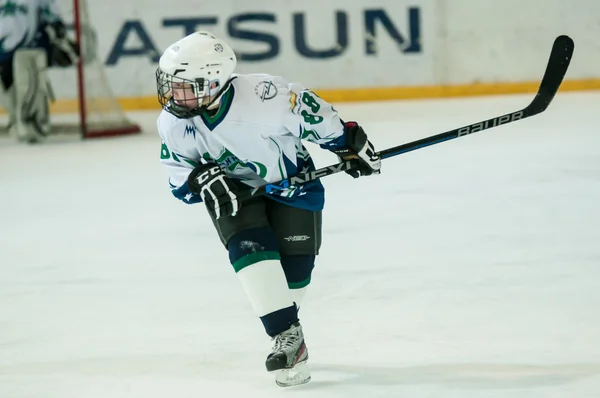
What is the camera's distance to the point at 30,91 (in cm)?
740

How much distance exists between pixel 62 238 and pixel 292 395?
216 cm

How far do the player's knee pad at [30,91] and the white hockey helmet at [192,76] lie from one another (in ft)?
17.3

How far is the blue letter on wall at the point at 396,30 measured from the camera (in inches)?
334

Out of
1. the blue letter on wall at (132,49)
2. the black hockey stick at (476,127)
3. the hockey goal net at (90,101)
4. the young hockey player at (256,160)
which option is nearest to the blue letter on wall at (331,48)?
the blue letter on wall at (132,49)

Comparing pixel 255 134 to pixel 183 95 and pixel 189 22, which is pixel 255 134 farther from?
pixel 189 22

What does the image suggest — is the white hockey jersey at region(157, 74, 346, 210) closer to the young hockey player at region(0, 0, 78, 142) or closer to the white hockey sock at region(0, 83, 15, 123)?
the young hockey player at region(0, 0, 78, 142)

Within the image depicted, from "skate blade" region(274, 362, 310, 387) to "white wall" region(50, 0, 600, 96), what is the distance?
20.9ft

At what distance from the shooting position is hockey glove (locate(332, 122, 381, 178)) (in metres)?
2.48

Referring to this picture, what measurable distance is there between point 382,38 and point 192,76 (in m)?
6.33

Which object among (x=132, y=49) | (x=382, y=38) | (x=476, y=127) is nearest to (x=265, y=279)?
(x=476, y=127)

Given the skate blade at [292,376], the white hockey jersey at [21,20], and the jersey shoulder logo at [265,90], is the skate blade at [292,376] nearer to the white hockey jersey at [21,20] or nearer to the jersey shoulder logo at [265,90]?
the jersey shoulder logo at [265,90]

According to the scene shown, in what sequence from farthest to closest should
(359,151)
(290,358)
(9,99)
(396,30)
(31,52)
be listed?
(396,30), (9,99), (31,52), (359,151), (290,358)

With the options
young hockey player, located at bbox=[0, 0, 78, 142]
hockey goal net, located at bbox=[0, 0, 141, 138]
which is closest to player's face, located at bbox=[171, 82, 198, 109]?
young hockey player, located at bbox=[0, 0, 78, 142]

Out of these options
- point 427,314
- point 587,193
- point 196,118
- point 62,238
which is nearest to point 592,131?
point 587,193
